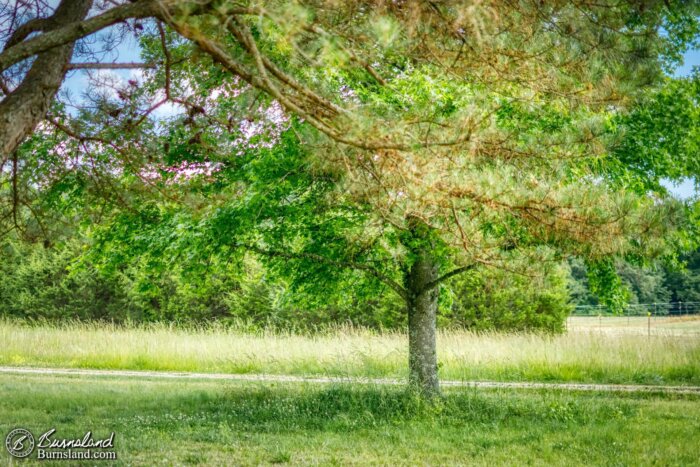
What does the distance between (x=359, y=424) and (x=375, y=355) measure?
550 centimetres

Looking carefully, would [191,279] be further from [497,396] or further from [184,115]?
[497,396]

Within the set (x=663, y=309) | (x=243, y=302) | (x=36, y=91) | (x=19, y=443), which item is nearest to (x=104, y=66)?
(x=36, y=91)

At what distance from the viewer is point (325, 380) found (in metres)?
12.1

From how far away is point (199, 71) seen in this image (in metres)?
8.55

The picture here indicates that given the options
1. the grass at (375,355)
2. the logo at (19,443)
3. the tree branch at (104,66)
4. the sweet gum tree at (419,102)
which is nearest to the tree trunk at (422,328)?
the sweet gum tree at (419,102)

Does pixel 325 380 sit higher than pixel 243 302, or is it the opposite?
pixel 243 302

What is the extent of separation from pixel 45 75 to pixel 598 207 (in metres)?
5.05

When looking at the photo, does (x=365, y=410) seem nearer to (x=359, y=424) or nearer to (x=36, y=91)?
(x=359, y=424)

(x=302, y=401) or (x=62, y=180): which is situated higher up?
(x=62, y=180)

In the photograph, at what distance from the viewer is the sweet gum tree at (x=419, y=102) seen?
4637 mm

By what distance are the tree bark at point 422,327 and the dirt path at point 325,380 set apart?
984mm

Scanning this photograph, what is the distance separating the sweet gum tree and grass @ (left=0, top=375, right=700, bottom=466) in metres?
2.08

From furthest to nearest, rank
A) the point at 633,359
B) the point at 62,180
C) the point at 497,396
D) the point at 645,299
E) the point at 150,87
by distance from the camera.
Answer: the point at 645,299, the point at 633,359, the point at 497,396, the point at 62,180, the point at 150,87

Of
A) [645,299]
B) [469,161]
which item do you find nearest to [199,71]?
[469,161]
